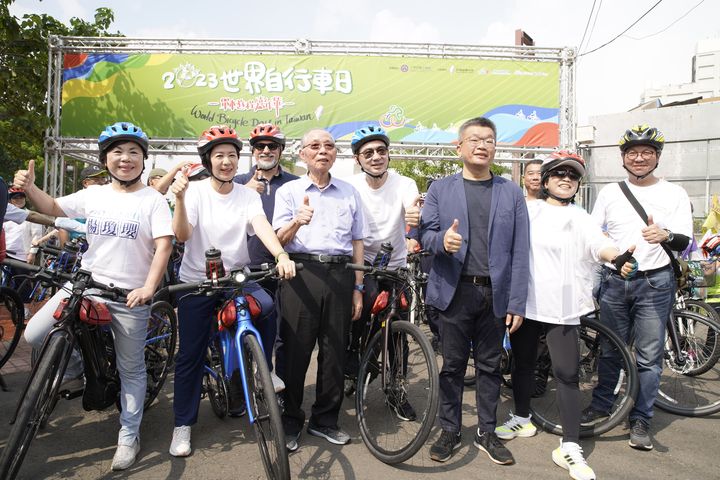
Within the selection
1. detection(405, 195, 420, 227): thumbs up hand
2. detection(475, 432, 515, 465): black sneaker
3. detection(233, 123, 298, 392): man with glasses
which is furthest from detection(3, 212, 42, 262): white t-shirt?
detection(475, 432, 515, 465): black sneaker

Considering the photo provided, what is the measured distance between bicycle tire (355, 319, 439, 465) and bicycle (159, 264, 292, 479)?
2.86 feet

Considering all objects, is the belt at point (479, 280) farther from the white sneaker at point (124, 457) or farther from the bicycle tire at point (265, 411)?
the white sneaker at point (124, 457)

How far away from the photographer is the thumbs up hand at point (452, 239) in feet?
10.3

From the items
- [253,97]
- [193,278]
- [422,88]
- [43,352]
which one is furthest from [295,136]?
[43,352]

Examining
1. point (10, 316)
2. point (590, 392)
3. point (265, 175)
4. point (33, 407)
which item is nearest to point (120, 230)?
point (33, 407)

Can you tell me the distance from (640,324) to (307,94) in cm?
806

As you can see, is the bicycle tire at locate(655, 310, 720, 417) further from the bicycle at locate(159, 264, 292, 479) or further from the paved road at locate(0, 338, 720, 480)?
the bicycle at locate(159, 264, 292, 479)

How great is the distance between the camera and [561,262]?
351 centimetres

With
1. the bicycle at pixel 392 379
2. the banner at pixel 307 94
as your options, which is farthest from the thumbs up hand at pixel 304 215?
the banner at pixel 307 94

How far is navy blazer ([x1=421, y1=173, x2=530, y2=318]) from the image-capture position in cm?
334

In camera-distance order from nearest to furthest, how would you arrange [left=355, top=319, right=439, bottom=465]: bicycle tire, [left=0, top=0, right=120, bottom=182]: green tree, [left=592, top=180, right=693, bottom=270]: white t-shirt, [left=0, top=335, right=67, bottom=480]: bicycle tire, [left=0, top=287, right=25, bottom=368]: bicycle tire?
[left=0, top=335, right=67, bottom=480]: bicycle tire < [left=355, top=319, right=439, bottom=465]: bicycle tire < [left=592, top=180, right=693, bottom=270]: white t-shirt < [left=0, top=287, right=25, bottom=368]: bicycle tire < [left=0, top=0, right=120, bottom=182]: green tree

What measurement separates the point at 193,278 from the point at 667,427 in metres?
3.81

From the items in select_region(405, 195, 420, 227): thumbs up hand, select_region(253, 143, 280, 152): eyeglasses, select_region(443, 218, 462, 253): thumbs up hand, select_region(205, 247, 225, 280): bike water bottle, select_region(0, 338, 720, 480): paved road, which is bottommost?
select_region(0, 338, 720, 480): paved road

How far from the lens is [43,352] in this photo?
116 inches
